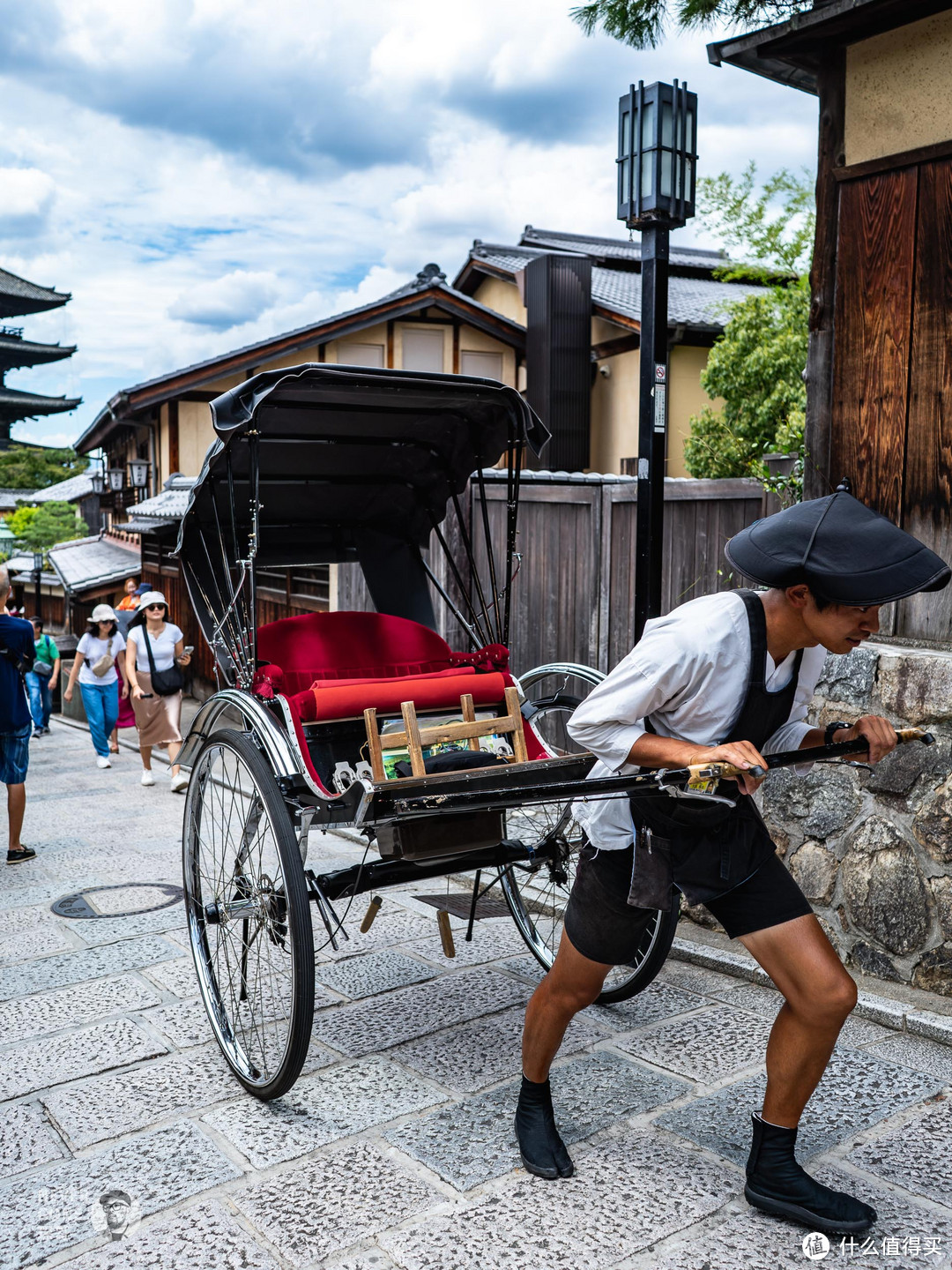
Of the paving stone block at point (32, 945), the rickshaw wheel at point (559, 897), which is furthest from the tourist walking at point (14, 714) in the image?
the rickshaw wheel at point (559, 897)

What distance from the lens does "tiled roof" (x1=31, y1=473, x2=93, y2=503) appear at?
36.5 metres

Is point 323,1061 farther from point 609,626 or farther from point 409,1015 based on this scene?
point 609,626

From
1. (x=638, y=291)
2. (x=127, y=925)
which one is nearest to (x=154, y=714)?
(x=127, y=925)

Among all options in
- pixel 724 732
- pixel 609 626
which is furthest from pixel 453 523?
pixel 724 732

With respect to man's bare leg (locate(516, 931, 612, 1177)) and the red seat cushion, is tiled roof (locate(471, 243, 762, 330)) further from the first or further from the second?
man's bare leg (locate(516, 931, 612, 1177))

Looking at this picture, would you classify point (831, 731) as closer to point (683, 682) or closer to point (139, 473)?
point (683, 682)

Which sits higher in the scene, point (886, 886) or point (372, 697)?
point (372, 697)

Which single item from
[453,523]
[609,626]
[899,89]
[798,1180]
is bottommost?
[798,1180]

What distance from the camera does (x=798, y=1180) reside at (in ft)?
8.20

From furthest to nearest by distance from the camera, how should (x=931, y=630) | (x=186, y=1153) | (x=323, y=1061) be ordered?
1. (x=931, y=630)
2. (x=323, y=1061)
3. (x=186, y=1153)

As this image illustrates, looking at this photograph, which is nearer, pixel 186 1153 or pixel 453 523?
pixel 186 1153

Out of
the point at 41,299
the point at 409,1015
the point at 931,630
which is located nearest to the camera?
the point at 409,1015

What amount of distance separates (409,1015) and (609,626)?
126 inches

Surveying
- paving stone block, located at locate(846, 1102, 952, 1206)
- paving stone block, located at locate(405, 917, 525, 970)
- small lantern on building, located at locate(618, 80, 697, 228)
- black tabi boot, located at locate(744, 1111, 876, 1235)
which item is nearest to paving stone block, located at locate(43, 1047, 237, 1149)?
paving stone block, located at locate(405, 917, 525, 970)
